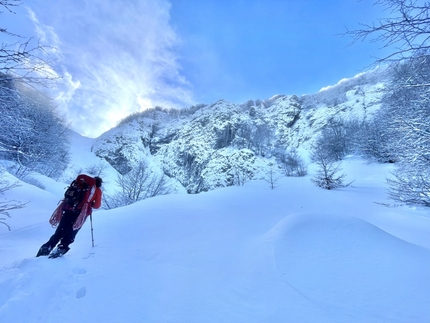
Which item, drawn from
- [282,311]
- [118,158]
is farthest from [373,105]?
[118,158]

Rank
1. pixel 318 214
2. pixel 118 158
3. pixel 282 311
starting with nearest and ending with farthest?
1. pixel 282 311
2. pixel 318 214
3. pixel 118 158

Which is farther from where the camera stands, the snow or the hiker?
the hiker

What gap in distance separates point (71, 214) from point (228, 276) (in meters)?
2.62

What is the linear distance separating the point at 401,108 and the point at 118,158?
31390 mm

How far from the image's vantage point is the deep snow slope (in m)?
1.62

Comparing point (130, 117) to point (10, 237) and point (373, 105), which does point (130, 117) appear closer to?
point (10, 237)

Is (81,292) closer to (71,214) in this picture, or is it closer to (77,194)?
(71,214)

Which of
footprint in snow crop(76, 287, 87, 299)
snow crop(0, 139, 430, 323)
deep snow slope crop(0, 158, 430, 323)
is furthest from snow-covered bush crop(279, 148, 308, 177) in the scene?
footprint in snow crop(76, 287, 87, 299)

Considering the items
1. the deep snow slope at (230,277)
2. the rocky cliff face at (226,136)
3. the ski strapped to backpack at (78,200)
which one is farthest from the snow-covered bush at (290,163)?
the ski strapped to backpack at (78,200)

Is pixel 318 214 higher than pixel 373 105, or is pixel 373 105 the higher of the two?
pixel 373 105

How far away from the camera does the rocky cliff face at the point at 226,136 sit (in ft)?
84.1

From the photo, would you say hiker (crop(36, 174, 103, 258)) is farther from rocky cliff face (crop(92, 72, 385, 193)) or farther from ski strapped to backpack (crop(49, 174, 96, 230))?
rocky cliff face (crop(92, 72, 385, 193))

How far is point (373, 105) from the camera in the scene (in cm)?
2605

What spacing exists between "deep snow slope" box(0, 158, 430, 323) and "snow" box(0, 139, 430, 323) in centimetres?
1
